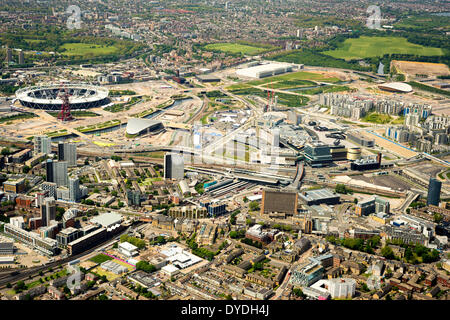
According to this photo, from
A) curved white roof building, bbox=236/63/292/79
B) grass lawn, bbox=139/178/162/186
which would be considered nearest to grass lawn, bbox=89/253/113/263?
grass lawn, bbox=139/178/162/186

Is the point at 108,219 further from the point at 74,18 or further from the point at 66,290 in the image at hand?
the point at 74,18

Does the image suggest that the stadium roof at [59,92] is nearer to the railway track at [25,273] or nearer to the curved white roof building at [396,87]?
the railway track at [25,273]

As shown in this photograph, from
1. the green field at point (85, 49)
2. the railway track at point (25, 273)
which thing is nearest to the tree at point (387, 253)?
the railway track at point (25, 273)

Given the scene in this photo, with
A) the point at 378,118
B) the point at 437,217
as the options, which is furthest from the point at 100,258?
the point at 378,118

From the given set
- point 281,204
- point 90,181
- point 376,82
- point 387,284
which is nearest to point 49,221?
point 90,181

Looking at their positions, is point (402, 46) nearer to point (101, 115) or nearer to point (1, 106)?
point (101, 115)

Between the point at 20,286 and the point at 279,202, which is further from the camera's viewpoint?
the point at 279,202
